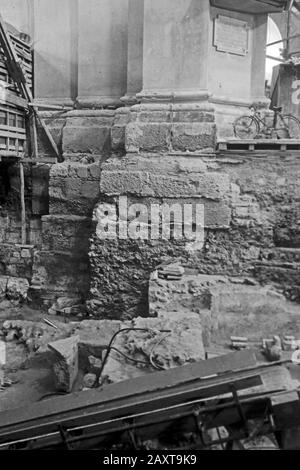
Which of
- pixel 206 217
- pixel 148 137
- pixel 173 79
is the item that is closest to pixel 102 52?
pixel 173 79

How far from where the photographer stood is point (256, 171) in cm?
688

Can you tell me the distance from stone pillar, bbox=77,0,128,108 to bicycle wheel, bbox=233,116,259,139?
2300mm

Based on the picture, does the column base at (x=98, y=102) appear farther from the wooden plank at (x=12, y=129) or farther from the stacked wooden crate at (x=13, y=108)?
the wooden plank at (x=12, y=129)

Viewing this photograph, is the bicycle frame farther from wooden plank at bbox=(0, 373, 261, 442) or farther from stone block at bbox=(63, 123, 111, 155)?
wooden plank at bbox=(0, 373, 261, 442)

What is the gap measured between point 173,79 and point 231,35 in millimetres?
1361

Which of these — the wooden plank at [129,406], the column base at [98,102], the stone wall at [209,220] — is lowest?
the wooden plank at [129,406]

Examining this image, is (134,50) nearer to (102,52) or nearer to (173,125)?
(102,52)

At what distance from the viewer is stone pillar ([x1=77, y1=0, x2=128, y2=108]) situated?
8.46m

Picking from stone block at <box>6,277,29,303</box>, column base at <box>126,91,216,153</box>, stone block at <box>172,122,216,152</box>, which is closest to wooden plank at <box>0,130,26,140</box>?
column base at <box>126,91,216,153</box>

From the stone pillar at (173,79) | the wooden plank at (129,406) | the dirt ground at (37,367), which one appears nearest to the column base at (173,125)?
the stone pillar at (173,79)

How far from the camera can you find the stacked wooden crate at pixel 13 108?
26.2 ft

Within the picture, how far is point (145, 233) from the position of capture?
6820 mm

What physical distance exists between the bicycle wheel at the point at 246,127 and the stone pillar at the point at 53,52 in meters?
3.34

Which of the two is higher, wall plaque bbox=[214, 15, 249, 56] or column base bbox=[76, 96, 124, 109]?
wall plaque bbox=[214, 15, 249, 56]
